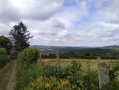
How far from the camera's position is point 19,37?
38.5 meters

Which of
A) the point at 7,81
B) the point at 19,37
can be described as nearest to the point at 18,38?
the point at 19,37

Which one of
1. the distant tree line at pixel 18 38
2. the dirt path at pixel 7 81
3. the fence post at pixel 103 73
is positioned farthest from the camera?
the distant tree line at pixel 18 38

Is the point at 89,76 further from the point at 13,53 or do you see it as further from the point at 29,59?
the point at 13,53

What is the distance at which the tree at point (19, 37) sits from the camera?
38.0 m

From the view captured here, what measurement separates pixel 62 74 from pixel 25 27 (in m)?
41.4

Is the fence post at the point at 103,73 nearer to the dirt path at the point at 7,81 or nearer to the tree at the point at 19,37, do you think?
the dirt path at the point at 7,81

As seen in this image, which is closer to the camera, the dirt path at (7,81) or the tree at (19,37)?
the dirt path at (7,81)

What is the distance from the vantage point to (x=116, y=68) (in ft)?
8.75

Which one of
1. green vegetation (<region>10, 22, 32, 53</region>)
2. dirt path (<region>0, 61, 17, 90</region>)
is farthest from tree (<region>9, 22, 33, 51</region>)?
dirt path (<region>0, 61, 17, 90</region>)

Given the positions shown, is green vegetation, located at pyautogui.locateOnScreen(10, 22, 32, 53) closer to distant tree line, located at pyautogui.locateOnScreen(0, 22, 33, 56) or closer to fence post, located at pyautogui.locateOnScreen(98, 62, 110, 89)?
distant tree line, located at pyautogui.locateOnScreen(0, 22, 33, 56)

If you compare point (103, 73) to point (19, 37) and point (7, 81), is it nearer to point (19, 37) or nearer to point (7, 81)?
point (7, 81)

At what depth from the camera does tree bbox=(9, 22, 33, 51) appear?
38031 mm

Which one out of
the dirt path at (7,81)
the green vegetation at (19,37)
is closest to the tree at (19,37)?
the green vegetation at (19,37)

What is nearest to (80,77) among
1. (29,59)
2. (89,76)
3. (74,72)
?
(89,76)
